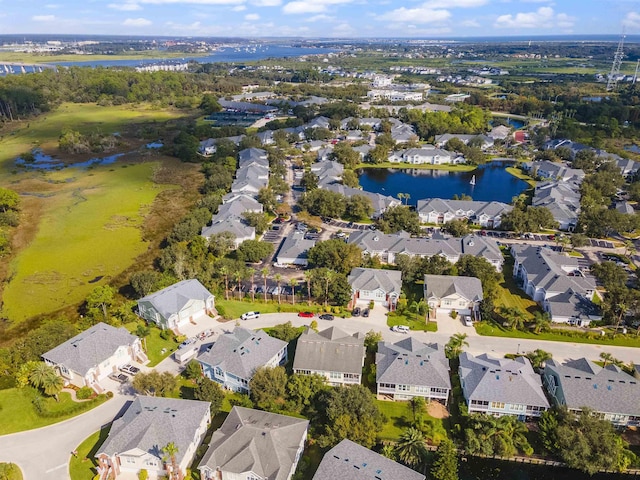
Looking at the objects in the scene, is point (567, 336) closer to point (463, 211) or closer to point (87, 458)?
Answer: point (463, 211)

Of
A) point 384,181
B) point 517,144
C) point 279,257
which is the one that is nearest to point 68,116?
point 384,181

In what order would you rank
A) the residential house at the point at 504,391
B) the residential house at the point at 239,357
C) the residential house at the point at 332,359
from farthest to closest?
the residential house at the point at 332,359, the residential house at the point at 239,357, the residential house at the point at 504,391

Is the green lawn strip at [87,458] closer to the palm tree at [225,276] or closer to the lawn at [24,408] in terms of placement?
the lawn at [24,408]

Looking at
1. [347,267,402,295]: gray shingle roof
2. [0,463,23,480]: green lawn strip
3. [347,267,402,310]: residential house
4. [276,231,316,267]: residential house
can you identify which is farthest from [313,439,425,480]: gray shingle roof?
[276,231,316,267]: residential house

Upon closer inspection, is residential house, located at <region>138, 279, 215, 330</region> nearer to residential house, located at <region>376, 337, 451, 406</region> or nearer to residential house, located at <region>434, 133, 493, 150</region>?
residential house, located at <region>376, 337, 451, 406</region>

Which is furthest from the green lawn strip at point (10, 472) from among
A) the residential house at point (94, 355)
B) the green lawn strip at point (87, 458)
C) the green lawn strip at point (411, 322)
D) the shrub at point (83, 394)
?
the green lawn strip at point (411, 322)
